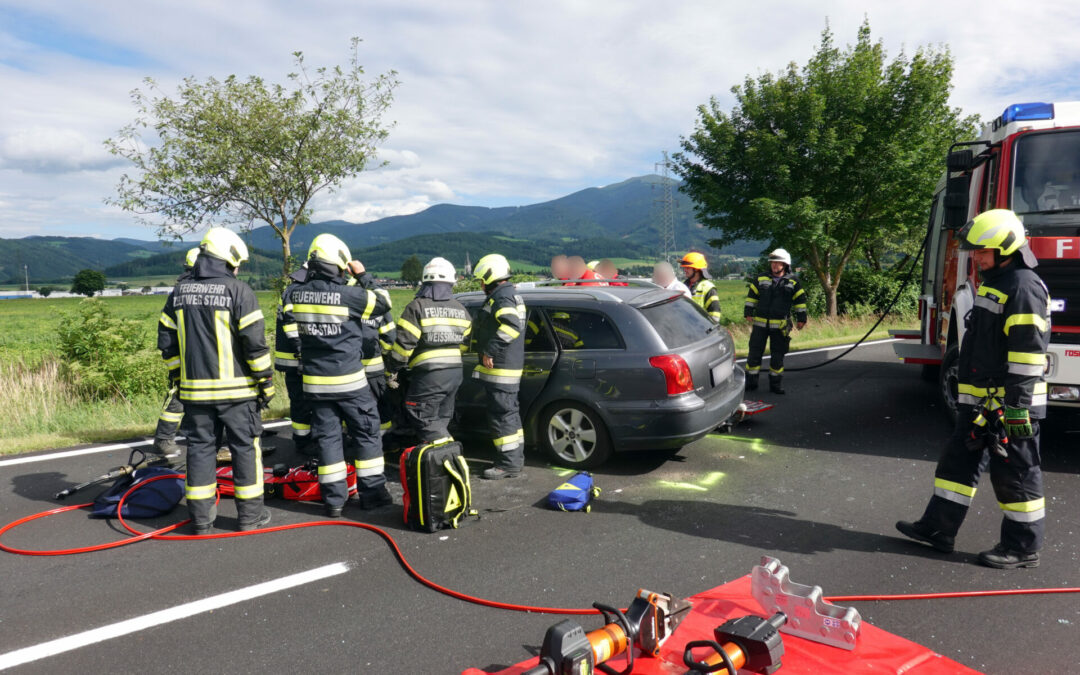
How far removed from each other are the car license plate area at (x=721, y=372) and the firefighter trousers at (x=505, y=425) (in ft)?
5.77

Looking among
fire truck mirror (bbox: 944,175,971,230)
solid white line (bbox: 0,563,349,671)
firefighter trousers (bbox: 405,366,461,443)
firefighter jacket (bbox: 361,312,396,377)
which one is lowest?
solid white line (bbox: 0,563,349,671)

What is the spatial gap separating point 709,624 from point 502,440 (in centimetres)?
275

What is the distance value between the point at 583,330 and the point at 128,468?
3.92 meters

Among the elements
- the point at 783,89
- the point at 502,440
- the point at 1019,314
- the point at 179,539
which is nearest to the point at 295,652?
the point at 179,539

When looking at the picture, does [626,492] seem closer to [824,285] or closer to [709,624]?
[709,624]

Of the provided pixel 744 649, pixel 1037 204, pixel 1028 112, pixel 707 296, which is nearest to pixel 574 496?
pixel 744 649

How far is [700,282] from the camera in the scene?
9242 millimetres

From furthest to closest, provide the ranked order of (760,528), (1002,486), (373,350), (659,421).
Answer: (373,350) < (659,421) < (760,528) < (1002,486)

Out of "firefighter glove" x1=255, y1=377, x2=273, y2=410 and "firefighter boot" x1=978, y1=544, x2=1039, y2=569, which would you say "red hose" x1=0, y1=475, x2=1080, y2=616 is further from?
"firefighter glove" x1=255, y1=377, x2=273, y2=410

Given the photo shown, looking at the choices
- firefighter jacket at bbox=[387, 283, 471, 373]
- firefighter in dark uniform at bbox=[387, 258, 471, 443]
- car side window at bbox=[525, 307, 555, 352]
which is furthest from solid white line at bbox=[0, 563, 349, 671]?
car side window at bbox=[525, 307, 555, 352]

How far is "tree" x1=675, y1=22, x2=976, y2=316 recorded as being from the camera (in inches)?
637

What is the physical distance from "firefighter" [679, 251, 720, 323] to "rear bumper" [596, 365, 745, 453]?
3.46 meters

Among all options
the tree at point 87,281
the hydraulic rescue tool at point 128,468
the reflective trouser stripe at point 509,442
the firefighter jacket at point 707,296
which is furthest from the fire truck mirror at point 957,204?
the tree at point 87,281

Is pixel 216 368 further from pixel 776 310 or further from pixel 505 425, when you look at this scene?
pixel 776 310
